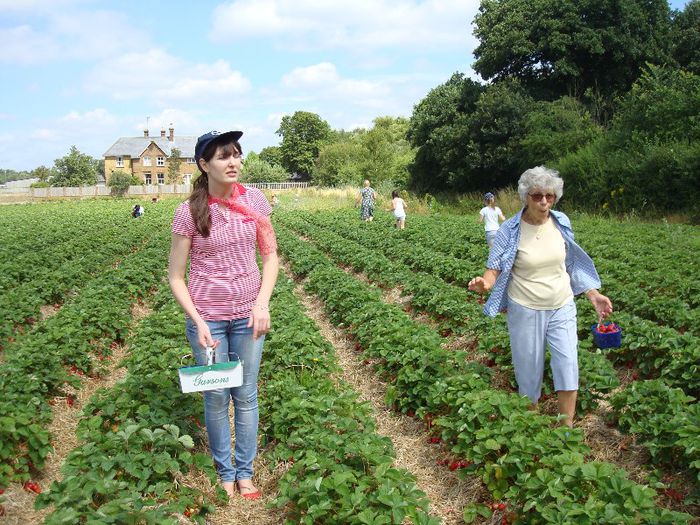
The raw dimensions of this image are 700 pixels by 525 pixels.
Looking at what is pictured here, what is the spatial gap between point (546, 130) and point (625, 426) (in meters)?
25.1

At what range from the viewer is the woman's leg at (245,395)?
3.63 metres

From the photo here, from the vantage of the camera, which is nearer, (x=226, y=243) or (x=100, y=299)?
(x=226, y=243)

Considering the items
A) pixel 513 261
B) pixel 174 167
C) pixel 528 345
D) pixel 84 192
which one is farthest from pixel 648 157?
pixel 174 167

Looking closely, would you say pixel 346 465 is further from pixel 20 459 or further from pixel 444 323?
pixel 444 323

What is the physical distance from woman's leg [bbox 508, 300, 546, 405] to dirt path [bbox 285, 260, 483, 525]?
834 mm

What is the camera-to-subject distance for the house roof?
78.1 metres

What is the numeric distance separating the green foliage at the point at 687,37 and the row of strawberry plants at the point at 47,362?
30.2 metres

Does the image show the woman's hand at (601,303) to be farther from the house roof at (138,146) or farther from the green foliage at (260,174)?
the house roof at (138,146)

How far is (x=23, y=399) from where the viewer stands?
462 centimetres

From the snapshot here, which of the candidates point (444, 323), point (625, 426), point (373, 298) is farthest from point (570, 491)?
point (373, 298)

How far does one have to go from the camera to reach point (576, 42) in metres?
29.4

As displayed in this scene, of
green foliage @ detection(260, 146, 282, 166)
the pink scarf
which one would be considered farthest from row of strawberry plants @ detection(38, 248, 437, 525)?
green foliage @ detection(260, 146, 282, 166)

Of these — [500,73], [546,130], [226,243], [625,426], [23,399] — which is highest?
[500,73]

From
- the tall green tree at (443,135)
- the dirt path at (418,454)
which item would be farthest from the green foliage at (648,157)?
the dirt path at (418,454)
